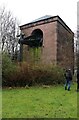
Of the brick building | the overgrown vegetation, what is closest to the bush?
the overgrown vegetation

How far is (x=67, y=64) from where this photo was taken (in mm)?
31594

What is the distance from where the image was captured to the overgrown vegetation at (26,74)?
826 inches

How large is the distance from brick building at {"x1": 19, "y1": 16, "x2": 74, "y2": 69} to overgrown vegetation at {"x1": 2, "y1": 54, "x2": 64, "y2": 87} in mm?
6021

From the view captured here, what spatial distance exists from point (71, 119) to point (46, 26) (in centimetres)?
2569

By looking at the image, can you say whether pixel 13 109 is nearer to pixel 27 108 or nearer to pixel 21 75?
pixel 27 108

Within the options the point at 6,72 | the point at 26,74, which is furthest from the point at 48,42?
the point at 6,72

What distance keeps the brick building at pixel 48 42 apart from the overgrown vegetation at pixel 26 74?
19.8 ft

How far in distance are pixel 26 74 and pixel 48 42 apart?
11.1 m

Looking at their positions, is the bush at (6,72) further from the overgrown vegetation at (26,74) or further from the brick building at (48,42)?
the brick building at (48,42)

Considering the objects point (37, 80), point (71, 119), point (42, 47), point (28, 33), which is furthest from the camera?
point (28, 33)

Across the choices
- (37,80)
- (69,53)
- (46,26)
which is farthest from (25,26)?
(37,80)

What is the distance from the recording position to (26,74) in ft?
71.7

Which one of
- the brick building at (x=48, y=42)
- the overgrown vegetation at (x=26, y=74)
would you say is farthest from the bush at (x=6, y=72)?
the brick building at (x=48, y=42)

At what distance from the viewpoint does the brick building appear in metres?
31.2
